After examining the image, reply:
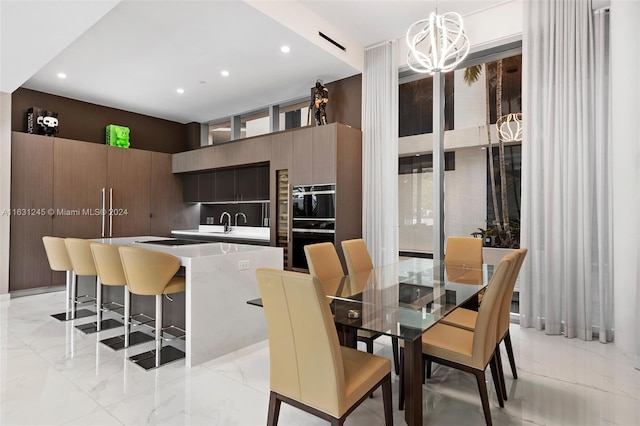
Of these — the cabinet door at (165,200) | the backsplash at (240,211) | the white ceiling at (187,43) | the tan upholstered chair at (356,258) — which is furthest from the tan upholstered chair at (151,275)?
the cabinet door at (165,200)

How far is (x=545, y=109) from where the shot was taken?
11.8 ft

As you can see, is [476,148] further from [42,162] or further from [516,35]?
[42,162]

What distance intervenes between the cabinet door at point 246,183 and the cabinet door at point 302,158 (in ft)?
3.74

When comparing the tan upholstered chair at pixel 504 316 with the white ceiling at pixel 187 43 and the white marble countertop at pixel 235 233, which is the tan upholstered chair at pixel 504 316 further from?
the white marble countertop at pixel 235 233

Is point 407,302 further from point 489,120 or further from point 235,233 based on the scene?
point 235,233

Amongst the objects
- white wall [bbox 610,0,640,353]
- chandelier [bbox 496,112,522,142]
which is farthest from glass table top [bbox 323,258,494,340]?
chandelier [bbox 496,112,522,142]

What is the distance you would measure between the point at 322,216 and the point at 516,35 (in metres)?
2.90

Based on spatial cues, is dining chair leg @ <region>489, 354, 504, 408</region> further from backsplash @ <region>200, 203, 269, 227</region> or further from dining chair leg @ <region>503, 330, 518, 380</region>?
backsplash @ <region>200, 203, 269, 227</region>

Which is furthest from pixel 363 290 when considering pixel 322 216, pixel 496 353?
pixel 322 216

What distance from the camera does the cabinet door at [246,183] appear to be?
5848mm

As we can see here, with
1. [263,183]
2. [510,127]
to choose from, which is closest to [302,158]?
[263,183]

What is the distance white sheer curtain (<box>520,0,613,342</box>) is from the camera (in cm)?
334

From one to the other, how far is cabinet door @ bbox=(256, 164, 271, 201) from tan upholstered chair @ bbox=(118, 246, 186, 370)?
9.80 feet

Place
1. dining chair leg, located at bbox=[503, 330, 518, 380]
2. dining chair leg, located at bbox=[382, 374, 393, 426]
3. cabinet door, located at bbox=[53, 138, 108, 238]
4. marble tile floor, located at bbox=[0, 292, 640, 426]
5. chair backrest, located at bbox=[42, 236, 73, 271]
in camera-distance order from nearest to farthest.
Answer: dining chair leg, located at bbox=[382, 374, 393, 426] → marble tile floor, located at bbox=[0, 292, 640, 426] → dining chair leg, located at bbox=[503, 330, 518, 380] → chair backrest, located at bbox=[42, 236, 73, 271] → cabinet door, located at bbox=[53, 138, 108, 238]
